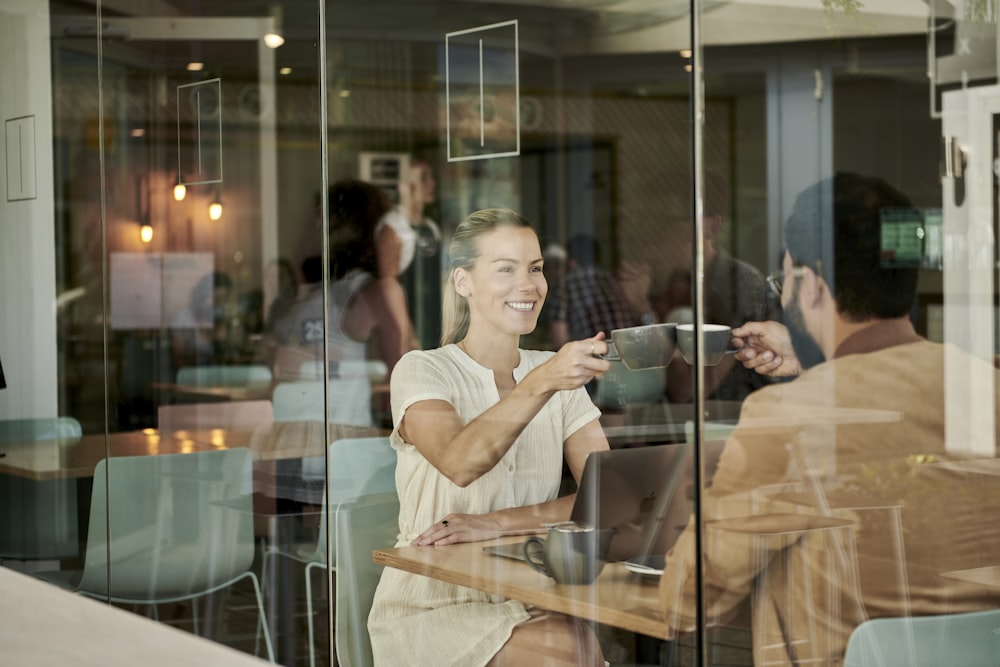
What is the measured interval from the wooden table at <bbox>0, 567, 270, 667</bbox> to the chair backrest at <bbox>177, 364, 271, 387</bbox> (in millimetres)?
2061

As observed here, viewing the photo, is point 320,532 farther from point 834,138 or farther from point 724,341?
point 834,138

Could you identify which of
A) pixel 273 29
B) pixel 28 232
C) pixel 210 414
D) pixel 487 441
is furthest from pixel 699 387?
pixel 273 29

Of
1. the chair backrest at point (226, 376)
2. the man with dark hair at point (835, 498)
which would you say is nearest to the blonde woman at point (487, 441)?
the man with dark hair at point (835, 498)

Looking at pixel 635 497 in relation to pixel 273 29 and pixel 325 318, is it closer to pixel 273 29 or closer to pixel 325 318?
pixel 325 318

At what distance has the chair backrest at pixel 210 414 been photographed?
3.39 meters

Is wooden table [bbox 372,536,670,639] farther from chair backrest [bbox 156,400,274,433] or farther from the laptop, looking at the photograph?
chair backrest [bbox 156,400,274,433]

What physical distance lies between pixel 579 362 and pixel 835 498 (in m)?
0.51

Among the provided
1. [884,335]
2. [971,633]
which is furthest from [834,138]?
[971,633]

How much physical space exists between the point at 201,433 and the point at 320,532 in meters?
0.80

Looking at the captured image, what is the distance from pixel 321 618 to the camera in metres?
2.74

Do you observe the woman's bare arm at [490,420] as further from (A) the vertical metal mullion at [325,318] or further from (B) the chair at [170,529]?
(B) the chair at [170,529]

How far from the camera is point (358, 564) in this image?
8.44ft

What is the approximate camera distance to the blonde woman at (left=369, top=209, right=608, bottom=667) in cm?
217

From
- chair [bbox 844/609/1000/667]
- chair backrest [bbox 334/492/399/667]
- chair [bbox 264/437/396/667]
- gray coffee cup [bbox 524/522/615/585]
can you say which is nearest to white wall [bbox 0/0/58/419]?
chair [bbox 264/437/396/667]
